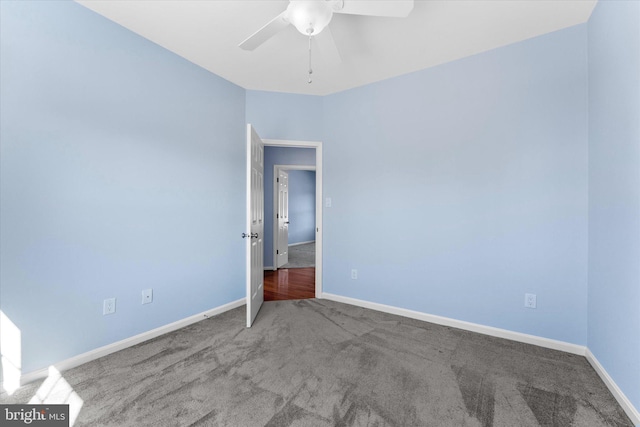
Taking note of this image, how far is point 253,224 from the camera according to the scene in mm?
2916

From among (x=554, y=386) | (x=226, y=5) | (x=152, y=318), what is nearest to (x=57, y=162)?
(x=152, y=318)

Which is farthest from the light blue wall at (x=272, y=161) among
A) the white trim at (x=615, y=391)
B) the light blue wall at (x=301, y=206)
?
the white trim at (x=615, y=391)

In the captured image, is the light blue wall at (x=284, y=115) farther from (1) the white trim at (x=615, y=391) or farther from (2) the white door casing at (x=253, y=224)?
(1) the white trim at (x=615, y=391)

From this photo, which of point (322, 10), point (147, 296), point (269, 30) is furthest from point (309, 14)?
point (147, 296)

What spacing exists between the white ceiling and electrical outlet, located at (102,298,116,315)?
226 centimetres

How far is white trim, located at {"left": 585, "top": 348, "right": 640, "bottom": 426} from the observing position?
1465 mm

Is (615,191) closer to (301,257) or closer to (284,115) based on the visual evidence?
(284,115)

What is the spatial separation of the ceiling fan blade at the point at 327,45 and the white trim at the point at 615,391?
2758 millimetres

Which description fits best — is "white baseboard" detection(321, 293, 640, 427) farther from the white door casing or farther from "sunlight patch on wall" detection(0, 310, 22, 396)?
"sunlight patch on wall" detection(0, 310, 22, 396)

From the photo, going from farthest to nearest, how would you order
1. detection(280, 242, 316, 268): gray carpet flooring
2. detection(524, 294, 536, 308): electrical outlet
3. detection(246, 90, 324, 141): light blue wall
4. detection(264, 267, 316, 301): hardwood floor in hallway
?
detection(280, 242, 316, 268): gray carpet flooring, detection(264, 267, 316, 301): hardwood floor in hallway, detection(246, 90, 324, 141): light blue wall, detection(524, 294, 536, 308): electrical outlet

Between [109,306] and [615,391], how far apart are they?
141 inches

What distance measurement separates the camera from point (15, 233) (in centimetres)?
171

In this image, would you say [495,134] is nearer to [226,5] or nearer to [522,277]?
[522,277]

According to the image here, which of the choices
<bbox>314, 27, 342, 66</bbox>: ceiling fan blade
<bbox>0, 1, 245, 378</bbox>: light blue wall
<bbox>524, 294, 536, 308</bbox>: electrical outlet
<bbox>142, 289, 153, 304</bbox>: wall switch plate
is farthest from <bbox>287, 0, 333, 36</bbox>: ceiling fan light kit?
<bbox>524, 294, 536, 308</bbox>: electrical outlet
